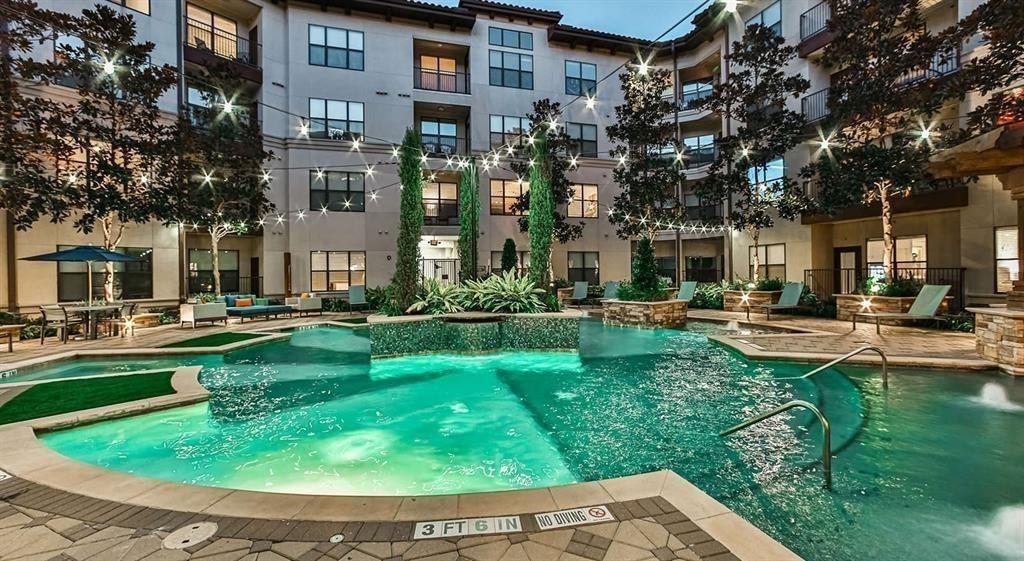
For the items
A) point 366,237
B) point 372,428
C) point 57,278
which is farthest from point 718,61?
point 57,278

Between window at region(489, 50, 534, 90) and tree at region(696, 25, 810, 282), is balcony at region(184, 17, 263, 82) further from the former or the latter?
tree at region(696, 25, 810, 282)

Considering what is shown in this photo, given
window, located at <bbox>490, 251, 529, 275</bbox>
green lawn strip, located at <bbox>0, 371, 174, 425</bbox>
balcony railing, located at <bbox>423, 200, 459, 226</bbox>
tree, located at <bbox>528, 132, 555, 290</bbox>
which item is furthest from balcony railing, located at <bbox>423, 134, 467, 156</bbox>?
green lawn strip, located at <bbox>0, 371, 174, 425</bbox>

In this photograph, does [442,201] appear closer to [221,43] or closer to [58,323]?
[221,43]

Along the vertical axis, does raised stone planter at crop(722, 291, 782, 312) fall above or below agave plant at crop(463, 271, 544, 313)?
below

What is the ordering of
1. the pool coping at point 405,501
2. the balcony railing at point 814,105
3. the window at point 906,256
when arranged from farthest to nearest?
the balcony railing at point 814,105 → the window at point 906,256 → the pool coping at point 405,501

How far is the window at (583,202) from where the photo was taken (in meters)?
23.7

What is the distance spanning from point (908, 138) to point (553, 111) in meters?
13.3

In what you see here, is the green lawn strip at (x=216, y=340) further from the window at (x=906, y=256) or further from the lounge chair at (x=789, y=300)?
the window at (x=906, y=256)

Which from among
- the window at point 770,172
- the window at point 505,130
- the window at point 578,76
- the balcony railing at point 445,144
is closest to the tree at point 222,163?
the balcony railing at point 445,144

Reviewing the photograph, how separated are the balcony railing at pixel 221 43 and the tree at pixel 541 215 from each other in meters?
14.4

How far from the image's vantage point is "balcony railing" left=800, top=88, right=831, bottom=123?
17.3 m

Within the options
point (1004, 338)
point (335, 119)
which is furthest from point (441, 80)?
point (1004, 338)

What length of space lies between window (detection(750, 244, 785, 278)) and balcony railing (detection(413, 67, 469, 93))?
15.7 metres

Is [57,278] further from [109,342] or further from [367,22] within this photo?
[367,22]
